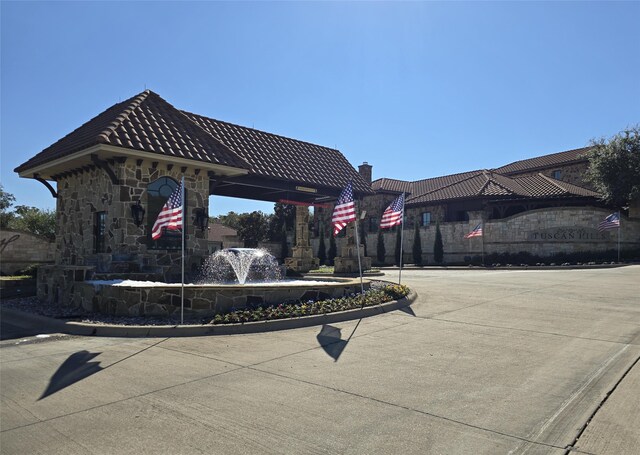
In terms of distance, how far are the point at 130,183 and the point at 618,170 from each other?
31782 millimetres

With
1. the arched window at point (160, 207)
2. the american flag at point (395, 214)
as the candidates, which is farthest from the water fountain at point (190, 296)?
the arched window at point (160, 207)

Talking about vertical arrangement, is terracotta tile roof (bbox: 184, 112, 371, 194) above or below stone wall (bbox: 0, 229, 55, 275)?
above

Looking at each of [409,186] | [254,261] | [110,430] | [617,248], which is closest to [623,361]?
[110,430]

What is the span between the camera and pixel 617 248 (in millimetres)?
29141

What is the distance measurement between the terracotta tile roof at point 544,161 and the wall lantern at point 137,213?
130 feet

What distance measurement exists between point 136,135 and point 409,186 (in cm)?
3967

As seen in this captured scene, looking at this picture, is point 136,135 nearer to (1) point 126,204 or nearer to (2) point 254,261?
(1) point 126,204

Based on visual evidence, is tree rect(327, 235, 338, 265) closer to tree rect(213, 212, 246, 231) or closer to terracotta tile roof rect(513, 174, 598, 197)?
terracotta tile roof rect(513, 174, 598, 197)

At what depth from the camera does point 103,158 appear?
13586mm

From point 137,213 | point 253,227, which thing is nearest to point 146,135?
point 137,213

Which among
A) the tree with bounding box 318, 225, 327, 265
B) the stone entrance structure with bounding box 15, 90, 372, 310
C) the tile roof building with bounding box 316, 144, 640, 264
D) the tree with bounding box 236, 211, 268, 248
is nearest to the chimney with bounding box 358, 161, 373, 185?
the tile roof building with bounding box 316, 144, 640, 264

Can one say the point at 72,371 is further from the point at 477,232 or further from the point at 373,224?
the point at 373,224

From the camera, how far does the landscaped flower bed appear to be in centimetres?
928

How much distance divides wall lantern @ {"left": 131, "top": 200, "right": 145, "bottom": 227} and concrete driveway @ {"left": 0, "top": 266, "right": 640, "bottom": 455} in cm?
561
